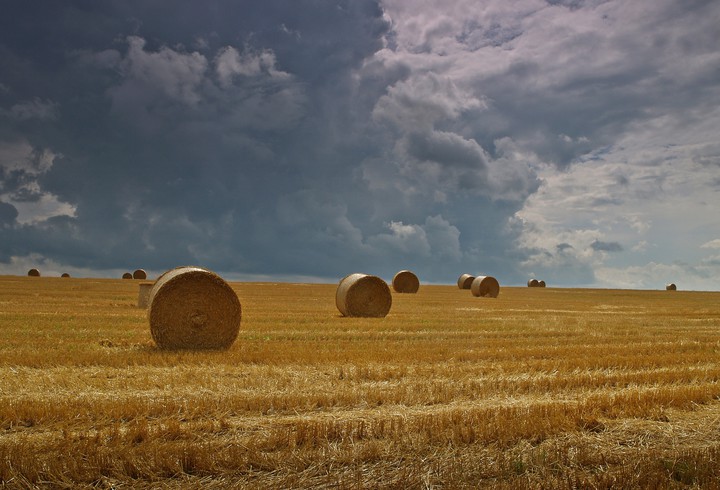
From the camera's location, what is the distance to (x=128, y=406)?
6.62 metres

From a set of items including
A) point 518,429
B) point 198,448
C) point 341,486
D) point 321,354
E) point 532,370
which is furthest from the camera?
→ point 321,354

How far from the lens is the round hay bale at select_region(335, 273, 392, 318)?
810 inches

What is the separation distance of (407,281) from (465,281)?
8729 millimetres

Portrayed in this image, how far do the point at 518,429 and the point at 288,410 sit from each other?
251 cm

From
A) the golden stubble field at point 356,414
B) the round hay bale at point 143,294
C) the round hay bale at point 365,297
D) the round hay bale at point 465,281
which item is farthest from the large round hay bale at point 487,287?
the golden stubble field at point 356,414

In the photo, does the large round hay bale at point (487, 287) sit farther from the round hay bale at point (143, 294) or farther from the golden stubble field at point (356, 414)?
the golden stubble field at point (356, 414)

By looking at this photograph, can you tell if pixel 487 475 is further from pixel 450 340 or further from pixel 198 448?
Answer: pixel 450 340

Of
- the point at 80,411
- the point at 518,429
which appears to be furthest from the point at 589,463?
the point at 80,411

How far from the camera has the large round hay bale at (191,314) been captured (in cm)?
1258

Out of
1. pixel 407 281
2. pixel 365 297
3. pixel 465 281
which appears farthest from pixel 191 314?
pixel 465 281

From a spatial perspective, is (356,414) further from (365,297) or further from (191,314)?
(365,297)

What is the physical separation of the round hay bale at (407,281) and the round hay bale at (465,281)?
8.17 metres

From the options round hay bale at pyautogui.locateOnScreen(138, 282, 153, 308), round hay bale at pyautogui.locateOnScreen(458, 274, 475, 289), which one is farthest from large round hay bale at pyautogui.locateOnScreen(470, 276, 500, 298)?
round hay bale at pyautogui.locateOnScreen(138, 282, 153, 308)

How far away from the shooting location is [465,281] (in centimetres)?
4691
